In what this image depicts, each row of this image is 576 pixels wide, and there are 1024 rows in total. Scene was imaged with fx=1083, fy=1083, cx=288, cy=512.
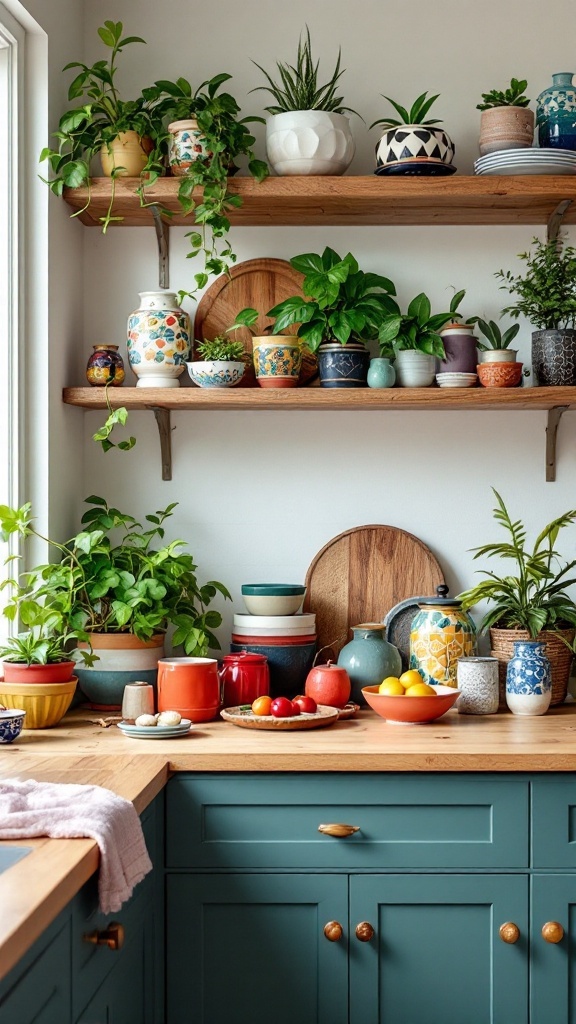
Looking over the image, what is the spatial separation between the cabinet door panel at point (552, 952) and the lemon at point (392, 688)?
0.49 meters

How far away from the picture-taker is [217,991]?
2156 mm

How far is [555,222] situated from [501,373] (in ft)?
1.59

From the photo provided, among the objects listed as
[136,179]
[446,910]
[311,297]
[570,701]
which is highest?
[136,179]

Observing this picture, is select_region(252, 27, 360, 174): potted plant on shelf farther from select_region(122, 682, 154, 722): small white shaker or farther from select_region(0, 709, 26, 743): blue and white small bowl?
select_region(0, 709, 26, 743): blue and white small bowl

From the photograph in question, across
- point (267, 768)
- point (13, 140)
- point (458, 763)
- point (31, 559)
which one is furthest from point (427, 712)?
point (13, 140)

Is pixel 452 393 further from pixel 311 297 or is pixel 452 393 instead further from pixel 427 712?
pixel 427 712

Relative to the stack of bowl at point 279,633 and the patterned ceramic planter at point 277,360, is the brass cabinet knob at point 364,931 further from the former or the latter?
the patterned ceramic planter at point 277,360

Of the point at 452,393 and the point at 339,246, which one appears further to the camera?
the point at 339,246

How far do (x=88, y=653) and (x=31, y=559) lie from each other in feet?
0.88

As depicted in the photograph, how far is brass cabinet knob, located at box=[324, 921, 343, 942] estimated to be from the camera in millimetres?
2119

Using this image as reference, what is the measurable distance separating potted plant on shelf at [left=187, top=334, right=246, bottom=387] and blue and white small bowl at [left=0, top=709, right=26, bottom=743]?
92 cm

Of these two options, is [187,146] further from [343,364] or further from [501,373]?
[501,373]

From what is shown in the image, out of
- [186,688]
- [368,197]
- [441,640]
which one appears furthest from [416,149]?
[186,688]

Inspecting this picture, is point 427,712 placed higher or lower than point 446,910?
higher
